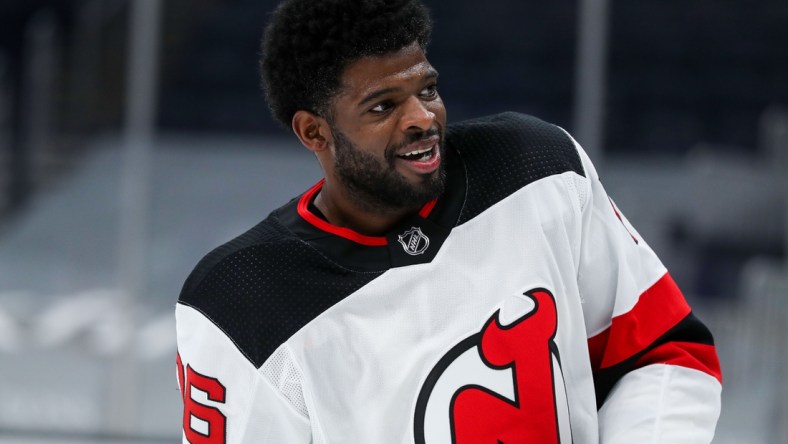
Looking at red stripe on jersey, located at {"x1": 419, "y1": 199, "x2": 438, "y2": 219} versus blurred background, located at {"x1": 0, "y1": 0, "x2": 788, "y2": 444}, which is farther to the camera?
blurred background, located at {"x1": 0, "y1": 0, "x2": 788, "y2": 444}

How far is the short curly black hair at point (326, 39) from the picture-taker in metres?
1.16

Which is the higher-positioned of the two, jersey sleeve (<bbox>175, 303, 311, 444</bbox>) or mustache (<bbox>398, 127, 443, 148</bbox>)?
mustache (<bbox>398, 127, 443, 148</bbox>)

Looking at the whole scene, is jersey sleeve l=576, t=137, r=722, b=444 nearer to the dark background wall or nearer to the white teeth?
the white teeth

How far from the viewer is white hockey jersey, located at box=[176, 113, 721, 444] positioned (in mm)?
1163

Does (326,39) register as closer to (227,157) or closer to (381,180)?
(381,180)

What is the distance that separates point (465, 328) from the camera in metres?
1.17

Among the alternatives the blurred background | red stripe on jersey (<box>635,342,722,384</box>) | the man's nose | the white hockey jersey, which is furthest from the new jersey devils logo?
the blurred background

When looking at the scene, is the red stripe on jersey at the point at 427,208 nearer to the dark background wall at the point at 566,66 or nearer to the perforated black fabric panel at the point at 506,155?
the perforated black fabric panel at the point at 506,155

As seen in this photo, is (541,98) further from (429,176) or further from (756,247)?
(429,176)

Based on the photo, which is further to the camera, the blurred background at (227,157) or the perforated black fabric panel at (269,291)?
the blurred background at (227,157)

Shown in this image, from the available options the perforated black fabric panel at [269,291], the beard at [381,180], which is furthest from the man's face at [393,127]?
the perforated black fabric panel at [269,291]

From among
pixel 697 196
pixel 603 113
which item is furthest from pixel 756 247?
pixel 603 113

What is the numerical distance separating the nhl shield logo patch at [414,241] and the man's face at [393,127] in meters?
0.03

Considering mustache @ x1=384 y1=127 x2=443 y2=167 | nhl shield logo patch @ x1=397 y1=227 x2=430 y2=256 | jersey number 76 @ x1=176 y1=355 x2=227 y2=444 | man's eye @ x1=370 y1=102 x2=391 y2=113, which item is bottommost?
jersey number 76 @ x1=176 y1=355 x2=227 y2=444
